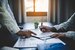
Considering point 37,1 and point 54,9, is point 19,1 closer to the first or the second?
point 37,1

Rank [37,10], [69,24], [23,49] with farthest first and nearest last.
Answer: [37,10], [69,24], [23,49]

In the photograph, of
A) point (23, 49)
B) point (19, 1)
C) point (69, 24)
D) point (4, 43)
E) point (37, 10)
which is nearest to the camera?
point (23, 49)

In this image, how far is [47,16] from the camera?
4.75 metres

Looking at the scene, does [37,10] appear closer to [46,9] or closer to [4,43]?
[46,9]

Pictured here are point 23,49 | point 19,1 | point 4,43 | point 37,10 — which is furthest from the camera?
point 37,10

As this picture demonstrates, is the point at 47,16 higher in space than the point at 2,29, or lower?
lower

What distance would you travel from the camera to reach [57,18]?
4609 millimetres

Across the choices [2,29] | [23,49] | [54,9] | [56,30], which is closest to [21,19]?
[54,9]

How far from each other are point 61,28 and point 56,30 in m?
0.06

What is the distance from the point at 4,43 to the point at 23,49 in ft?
0.96

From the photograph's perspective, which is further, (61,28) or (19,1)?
(19,1)

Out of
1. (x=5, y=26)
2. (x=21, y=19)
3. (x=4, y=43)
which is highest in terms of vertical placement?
(x=5, y=26)

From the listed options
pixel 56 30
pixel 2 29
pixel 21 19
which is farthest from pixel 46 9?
pixel 2 29

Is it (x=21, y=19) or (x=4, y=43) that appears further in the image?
(x=21, y=19)
